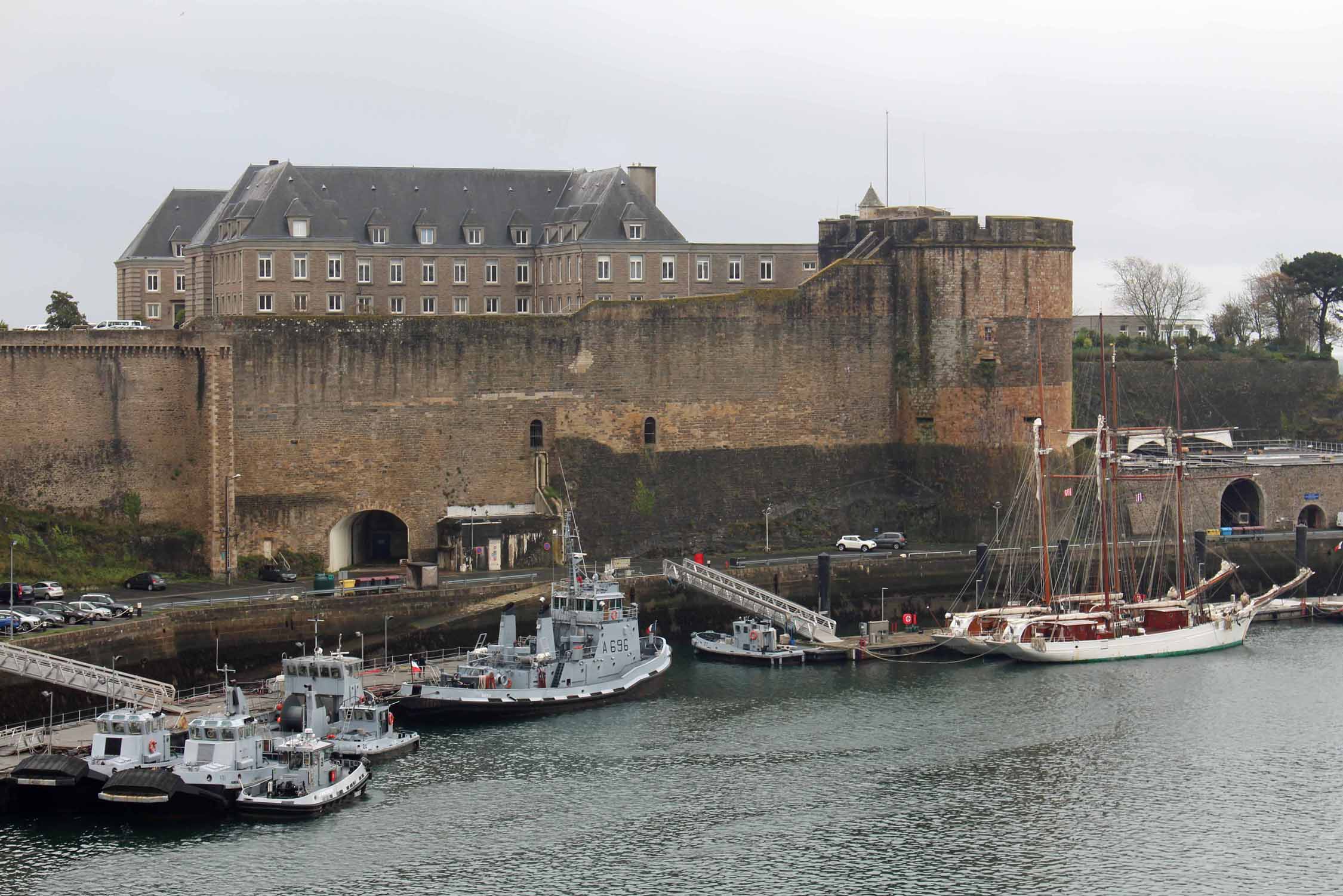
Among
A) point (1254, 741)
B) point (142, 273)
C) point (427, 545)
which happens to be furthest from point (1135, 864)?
point (142, 273)

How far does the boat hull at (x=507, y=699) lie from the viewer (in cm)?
4694

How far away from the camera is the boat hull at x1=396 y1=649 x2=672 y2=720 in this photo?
4694 cm

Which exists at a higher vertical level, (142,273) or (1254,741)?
(142,273)

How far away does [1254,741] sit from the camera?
45375 mm

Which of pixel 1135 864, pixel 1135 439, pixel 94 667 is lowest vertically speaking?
pixel 1135 864

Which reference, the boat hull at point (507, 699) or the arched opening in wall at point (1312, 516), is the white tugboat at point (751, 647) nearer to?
the boat hull at point (507, 699)

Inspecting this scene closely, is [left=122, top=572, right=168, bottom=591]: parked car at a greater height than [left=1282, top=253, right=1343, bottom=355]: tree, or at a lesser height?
lesser

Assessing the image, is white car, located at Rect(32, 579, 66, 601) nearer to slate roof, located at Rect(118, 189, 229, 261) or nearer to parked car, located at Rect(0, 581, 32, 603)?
parked car, located at Rect(0, 581, 32, 603)

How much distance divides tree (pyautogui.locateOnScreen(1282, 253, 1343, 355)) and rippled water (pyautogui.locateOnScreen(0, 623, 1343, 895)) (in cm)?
4057

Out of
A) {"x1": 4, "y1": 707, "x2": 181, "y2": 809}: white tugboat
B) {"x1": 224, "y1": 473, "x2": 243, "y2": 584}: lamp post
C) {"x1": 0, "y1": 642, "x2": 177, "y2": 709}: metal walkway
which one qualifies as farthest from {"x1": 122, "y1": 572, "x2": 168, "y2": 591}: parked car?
{"x1": 4, "y1": 707, "x2": 181, "y2": 809}: white tugboat

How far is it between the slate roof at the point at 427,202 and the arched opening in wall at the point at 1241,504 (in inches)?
756

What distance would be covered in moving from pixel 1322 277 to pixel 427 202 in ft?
131

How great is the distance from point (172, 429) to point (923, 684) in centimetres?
2014

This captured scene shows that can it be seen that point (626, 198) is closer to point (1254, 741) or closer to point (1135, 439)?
point (1135, 439)
